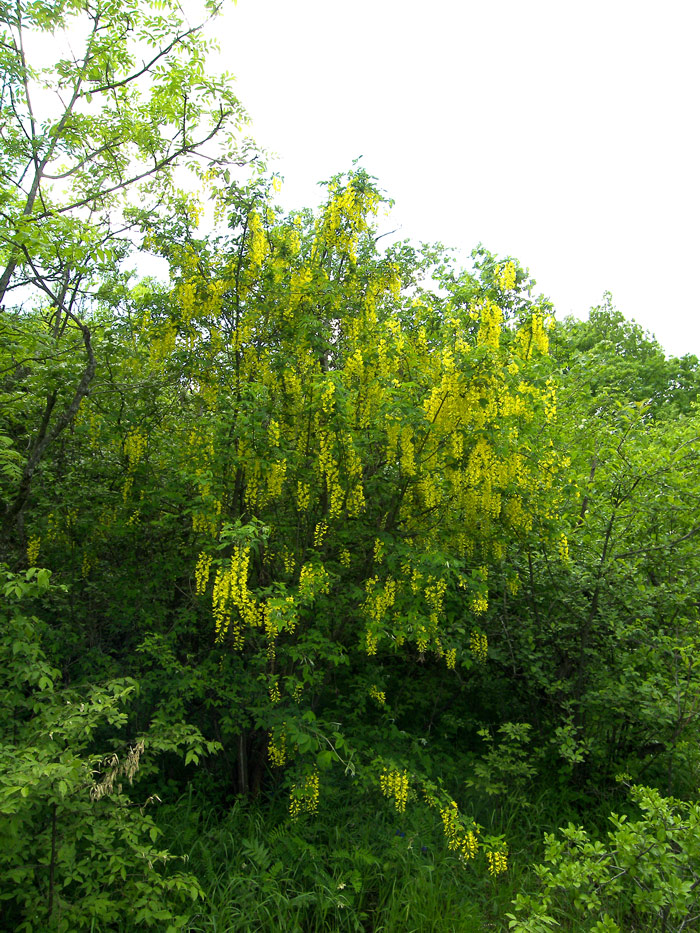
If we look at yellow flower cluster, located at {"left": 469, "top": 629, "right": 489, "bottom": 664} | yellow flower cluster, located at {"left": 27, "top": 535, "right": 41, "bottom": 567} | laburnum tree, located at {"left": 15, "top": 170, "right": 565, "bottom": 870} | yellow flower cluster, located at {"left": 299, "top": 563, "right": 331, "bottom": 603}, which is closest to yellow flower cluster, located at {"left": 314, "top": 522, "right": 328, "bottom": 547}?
laburnum tree, located at {"left": 15, "top": 170, "right": 565, "bottom": 870}

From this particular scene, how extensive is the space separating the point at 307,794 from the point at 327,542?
178 cm

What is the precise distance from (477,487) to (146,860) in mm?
3148

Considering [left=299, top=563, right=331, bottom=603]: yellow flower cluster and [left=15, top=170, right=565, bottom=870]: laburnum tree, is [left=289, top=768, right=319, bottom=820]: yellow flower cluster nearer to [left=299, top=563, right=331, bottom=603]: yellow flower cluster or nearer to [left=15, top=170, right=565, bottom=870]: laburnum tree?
[left=15, top=170, right=565, bottom=870]: laburnum tree

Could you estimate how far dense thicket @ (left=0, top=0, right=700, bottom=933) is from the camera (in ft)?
13.1

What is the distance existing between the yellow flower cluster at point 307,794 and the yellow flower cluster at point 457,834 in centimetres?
87

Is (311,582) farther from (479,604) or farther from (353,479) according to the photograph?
(479,604)

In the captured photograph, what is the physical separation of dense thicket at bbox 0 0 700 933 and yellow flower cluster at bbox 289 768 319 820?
3 cm

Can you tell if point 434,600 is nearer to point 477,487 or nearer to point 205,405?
point 477,487

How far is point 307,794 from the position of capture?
13.1 feet

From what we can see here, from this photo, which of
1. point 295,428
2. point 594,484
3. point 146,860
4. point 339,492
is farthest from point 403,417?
point 146,860

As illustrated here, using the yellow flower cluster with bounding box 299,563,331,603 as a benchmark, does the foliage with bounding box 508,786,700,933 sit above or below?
below

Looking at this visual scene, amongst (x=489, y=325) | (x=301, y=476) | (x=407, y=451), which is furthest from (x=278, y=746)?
(x=489, y=325)

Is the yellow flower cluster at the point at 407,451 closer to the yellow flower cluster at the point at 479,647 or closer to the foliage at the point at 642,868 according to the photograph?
the yellow flower cluster at the point at 479,647

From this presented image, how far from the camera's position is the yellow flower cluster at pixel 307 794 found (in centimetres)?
398
